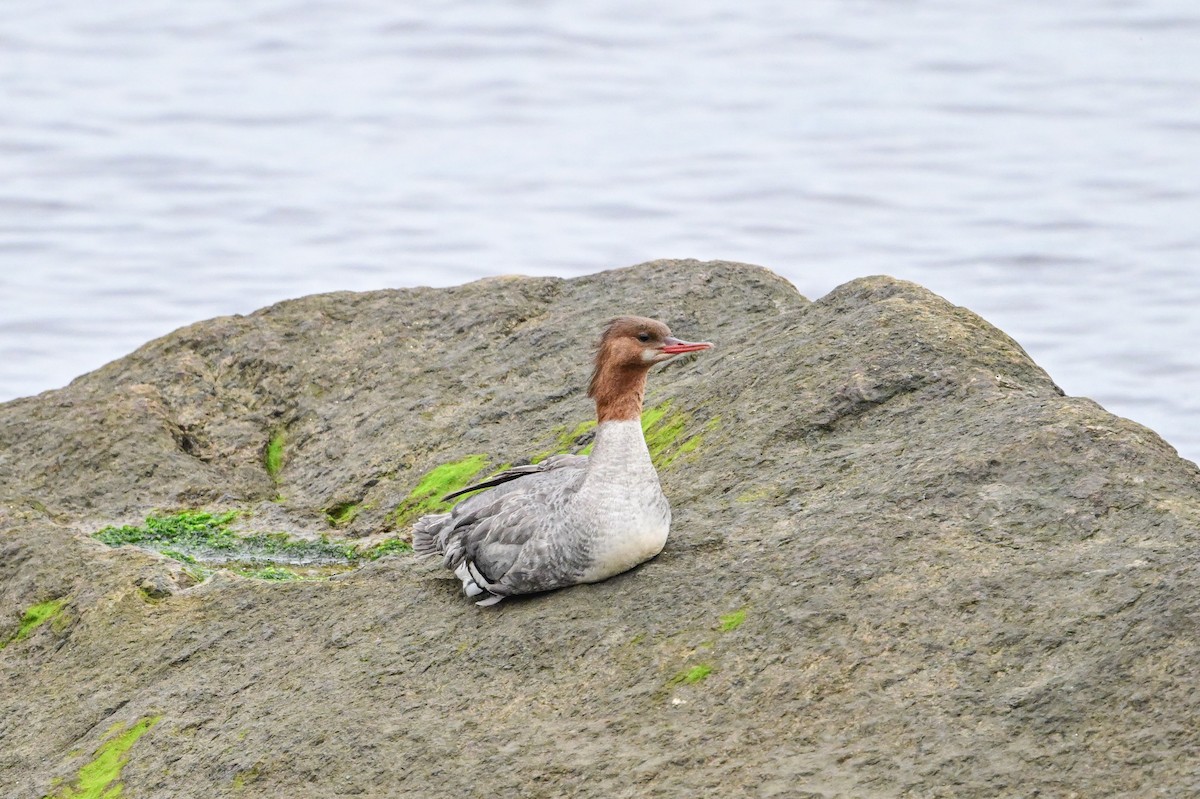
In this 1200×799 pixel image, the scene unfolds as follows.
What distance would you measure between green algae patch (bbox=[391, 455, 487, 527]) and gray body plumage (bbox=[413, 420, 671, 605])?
1320mm

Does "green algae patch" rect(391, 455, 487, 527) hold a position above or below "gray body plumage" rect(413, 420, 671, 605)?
above

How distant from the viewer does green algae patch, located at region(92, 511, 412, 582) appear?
313 inches

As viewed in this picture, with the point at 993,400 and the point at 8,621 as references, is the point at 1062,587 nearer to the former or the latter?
the point at 993,400

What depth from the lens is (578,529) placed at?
6.55m

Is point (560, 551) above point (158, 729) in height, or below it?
above

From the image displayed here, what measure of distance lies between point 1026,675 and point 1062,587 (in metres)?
0.45

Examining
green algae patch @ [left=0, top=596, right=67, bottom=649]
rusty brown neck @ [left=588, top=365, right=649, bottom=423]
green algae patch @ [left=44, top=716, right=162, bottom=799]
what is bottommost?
green algae patch @ [left=44, top=716, right=162, bottom=799]

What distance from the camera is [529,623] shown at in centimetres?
648

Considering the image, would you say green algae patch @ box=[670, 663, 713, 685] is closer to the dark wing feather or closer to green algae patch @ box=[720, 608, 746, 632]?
green algae patch @ box=[720, 608, 746, 632]

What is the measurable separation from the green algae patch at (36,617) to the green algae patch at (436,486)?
1.63m

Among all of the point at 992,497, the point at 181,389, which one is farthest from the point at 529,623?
the point at 181,389

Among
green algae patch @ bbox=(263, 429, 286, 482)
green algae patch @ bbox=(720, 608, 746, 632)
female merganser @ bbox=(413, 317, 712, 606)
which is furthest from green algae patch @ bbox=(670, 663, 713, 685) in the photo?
green algae patch @ bbox=(263, 429, 286, 482)

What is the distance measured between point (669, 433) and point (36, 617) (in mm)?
2967

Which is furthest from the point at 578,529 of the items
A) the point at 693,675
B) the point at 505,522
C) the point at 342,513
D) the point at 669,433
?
the point at 342,513
